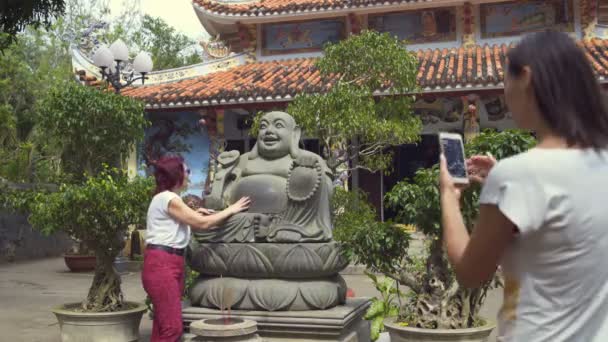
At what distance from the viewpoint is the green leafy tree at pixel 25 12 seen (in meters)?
6.52

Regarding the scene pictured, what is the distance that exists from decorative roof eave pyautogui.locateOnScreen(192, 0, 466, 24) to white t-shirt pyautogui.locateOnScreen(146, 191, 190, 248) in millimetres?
9612

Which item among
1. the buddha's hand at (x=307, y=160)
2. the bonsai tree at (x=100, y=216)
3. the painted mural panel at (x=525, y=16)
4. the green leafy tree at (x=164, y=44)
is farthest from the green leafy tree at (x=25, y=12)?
the green leafy tree at (x=164, y=44)

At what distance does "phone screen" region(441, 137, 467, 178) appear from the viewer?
5.04 ft

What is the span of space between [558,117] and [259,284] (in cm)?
335

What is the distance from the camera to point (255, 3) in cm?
1412

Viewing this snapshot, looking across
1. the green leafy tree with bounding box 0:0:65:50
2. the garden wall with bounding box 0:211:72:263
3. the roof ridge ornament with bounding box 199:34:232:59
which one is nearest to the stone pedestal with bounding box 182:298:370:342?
the green leafy tree with bounding box 0:0:65:50

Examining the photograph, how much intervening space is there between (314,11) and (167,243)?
9.91m

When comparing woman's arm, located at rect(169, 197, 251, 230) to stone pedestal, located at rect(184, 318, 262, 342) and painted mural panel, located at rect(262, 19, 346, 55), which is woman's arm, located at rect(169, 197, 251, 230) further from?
painted mural panel, located at rect(262, 19, 346, 55)

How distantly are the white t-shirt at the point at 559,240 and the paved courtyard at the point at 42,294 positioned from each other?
481 centimetres

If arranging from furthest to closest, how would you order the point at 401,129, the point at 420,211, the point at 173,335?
the point at 401,129 → the point at 420,211 → the point at 173,335

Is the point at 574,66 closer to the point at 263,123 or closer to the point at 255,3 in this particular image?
the point at 263,123

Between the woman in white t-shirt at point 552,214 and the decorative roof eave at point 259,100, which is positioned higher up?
the decorative roof eave at point 259,100

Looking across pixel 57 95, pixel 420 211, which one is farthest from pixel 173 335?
pixel 57 95

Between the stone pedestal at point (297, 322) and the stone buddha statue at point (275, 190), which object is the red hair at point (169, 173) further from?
the stone pedestal at point (297, 322)
